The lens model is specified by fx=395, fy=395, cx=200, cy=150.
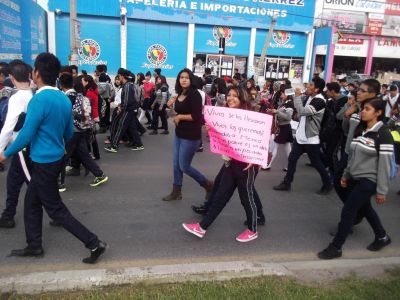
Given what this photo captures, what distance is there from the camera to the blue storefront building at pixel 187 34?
75.8 ft

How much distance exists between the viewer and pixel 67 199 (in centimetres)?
540

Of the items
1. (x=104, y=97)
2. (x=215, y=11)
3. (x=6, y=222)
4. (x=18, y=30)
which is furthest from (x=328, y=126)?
(x=215, y=11)

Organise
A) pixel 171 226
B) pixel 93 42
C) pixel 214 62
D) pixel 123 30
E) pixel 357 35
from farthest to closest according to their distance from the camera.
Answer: pixel 357 35
pixel 214 62
pixel 123 30
pixel 93 42
pixel 171 226

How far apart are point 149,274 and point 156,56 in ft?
73.8

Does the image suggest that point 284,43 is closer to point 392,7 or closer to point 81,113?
point 392,7

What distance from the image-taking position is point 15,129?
3.86 m

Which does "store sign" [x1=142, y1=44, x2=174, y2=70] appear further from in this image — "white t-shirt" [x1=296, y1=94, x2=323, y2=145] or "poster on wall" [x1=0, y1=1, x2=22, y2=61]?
"white t-shirt" [x1=296, y1=94, x2=323, y2=145]

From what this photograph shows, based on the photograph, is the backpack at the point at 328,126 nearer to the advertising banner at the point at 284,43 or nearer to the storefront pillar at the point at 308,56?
the advertising banner at the point at 284,43

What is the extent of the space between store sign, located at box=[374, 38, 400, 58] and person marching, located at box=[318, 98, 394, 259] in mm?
31294

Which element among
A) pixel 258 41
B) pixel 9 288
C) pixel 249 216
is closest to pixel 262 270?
pixel 249 216

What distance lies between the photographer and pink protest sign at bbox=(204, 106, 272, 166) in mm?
3928

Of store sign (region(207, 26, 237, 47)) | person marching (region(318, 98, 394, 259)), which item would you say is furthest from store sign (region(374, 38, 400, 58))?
person marching (region(318, 98, 394, 259))

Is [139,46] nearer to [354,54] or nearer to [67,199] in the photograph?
[354,54]

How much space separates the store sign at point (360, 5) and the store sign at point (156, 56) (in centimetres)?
1267
